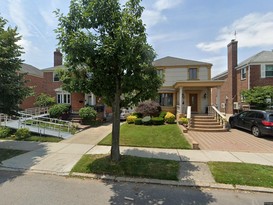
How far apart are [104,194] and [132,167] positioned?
162 centimetres

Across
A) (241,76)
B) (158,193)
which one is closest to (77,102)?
(158,193)

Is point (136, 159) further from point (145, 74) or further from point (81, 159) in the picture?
point (145, 74)

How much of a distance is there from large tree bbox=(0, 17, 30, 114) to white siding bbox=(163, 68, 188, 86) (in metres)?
15.0

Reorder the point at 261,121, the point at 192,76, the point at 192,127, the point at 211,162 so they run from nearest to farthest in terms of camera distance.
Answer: the point at 211,162 < the point at 261,121 < the point at 192,127 < the point at 192,76

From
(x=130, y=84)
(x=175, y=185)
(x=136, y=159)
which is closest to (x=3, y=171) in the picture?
(x=136, y=159)

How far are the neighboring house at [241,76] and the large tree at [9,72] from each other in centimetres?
1546

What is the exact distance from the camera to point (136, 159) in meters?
6.72

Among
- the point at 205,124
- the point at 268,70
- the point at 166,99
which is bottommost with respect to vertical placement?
the point at 205,124

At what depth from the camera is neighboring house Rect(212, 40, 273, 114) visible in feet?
66.2

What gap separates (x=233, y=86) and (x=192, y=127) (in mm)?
13963

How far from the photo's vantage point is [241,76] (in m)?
→ 22.7

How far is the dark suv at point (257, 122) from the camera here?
37.0ft

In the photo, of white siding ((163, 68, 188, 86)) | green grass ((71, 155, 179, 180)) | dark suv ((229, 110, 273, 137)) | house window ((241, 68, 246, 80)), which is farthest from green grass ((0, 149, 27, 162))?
house window ((241, 68, 246, 80))

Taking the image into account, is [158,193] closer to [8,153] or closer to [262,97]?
[8,153]
